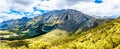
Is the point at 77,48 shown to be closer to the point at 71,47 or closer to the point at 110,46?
the point at 71,47

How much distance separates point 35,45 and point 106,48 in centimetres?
5076

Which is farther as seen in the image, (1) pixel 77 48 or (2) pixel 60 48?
(2) pixel 60 48

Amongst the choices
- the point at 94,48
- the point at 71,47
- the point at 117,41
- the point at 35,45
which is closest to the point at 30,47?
the point at 35,45

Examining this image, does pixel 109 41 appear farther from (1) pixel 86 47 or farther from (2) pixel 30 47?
(2) pixel 30 47

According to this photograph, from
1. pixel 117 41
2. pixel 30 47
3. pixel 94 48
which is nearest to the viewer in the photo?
pixel 94 48

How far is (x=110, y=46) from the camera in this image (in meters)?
146

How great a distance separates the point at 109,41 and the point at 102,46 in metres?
11.4

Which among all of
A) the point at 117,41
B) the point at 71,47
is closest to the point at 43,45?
the point at 71,47

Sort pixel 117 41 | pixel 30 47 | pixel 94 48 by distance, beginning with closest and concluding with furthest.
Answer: pixel 94 48 → pixel 117 41 → pixel 30 47

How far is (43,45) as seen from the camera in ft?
533

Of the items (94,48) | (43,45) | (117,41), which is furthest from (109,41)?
(43,45)

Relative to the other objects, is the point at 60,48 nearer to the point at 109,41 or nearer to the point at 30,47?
the point at 30,47

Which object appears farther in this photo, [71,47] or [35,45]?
[35,45]

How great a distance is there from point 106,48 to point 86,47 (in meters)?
13.7
